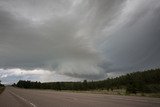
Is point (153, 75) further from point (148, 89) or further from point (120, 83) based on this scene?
point (148, 89)

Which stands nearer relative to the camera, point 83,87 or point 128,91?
point 128,91

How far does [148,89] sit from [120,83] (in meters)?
94.5

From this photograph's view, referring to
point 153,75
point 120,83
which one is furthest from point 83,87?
point 153,75

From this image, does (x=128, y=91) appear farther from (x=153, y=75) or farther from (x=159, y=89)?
(x=153, y=75)

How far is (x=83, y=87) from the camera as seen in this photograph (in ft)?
399

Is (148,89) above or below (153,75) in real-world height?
below

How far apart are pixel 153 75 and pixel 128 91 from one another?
8289 cm

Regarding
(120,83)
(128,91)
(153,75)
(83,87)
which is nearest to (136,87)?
(128,91)

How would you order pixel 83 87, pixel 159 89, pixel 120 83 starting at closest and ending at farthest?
pixel 159 89 < pixel 83 87 < pixel 120 83

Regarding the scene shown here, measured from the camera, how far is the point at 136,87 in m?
48.3

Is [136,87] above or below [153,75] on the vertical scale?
below

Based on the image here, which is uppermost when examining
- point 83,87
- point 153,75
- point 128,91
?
point 153,75

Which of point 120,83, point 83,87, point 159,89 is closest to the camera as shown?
point 159,89

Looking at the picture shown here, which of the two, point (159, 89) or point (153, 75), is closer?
point (159, 89)
